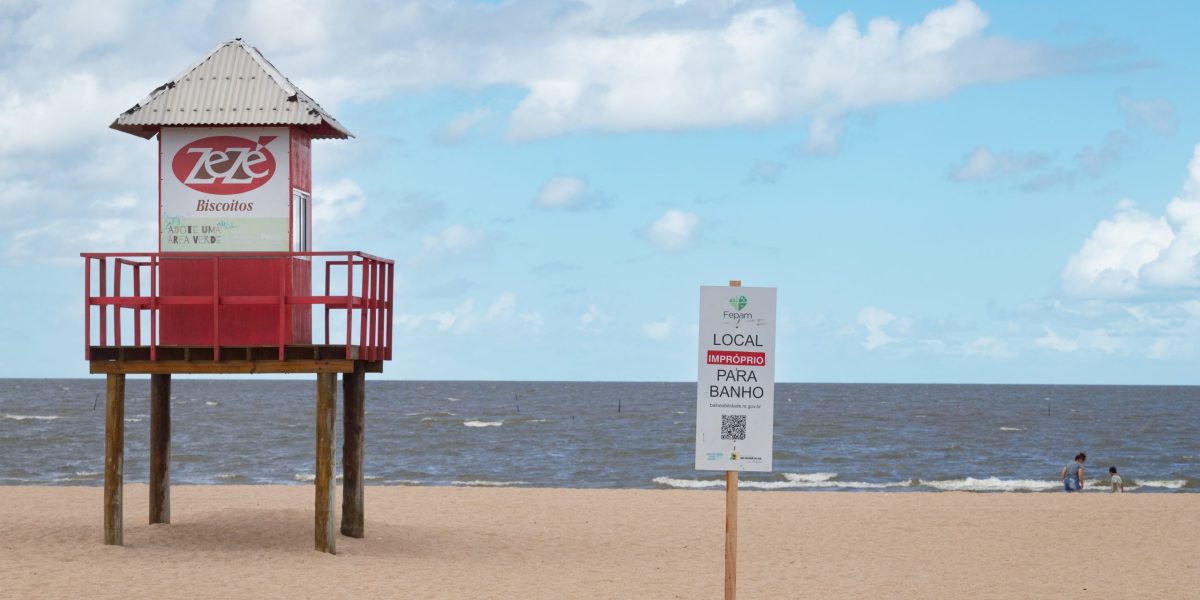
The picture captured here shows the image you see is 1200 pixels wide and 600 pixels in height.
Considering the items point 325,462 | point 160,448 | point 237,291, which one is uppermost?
point 237,291

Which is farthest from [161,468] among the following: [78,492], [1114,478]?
[1114,478]

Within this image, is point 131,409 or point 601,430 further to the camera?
point 131,409

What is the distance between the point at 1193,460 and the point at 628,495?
35.2m

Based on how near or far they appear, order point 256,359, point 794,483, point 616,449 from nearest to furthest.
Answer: point 256,359, point 794,483, point 616,449

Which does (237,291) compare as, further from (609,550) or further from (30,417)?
(30,417)

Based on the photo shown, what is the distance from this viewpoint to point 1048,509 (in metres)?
26.4

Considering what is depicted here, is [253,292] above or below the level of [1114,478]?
above

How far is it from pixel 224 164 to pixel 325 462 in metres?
4.08

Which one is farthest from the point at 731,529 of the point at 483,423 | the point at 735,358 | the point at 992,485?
the point at 483,423

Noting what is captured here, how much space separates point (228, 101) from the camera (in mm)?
17219

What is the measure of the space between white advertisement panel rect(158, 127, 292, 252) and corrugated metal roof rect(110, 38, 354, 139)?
251 mm

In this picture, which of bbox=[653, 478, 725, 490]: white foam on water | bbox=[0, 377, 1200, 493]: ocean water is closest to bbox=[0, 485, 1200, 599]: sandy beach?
bbox=[653, 478, 725, 490]: white foam on water

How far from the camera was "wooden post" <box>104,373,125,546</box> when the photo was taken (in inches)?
695

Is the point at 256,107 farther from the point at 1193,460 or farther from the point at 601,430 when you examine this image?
the point at 601,430
